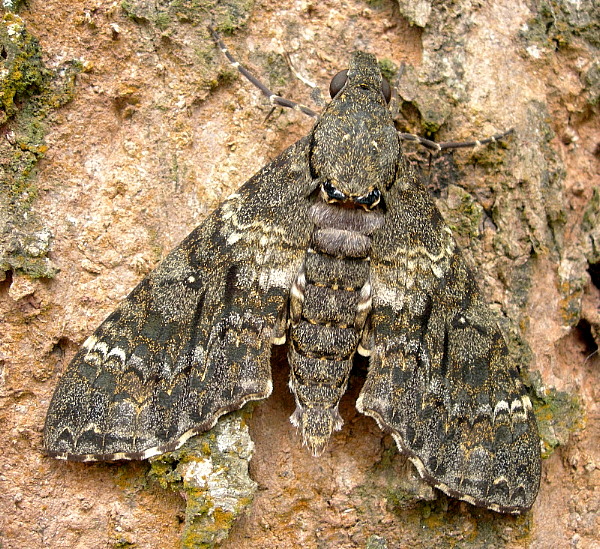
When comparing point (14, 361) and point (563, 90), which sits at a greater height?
point (563, 90)

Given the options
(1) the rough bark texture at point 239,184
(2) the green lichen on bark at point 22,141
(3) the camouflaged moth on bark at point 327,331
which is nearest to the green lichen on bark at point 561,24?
(1) the rough bark texture at point 239,184

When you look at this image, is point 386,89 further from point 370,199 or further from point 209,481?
point 209,481

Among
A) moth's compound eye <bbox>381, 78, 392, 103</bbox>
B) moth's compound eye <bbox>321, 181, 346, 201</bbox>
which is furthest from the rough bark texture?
moth's compound eye <bbox>321, 181, 346, 201</bbox>

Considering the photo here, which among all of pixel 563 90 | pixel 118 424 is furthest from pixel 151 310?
pixel 563 90

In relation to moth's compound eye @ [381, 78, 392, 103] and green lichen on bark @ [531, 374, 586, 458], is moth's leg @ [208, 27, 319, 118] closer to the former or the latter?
moth's compound eye @ [381, 78, 392, 103]

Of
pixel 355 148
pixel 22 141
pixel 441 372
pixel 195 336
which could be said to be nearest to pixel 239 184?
pixel 355 148

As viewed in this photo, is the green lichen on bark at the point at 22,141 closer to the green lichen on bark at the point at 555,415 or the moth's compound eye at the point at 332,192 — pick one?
the moth's compound eye at the point at 332,192

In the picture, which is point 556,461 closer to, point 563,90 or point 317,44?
point 563,90

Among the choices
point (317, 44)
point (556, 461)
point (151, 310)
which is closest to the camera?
point (151, 310)
